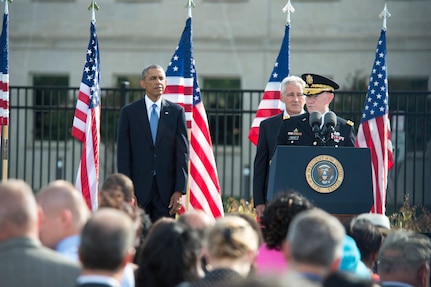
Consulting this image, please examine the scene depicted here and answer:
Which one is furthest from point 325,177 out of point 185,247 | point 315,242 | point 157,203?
point 315,242

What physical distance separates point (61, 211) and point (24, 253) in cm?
54

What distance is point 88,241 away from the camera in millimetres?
4223

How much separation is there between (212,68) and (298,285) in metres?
21.6

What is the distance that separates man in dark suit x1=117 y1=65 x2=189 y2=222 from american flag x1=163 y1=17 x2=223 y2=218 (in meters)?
1.70

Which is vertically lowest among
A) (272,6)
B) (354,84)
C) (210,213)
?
(210,213)

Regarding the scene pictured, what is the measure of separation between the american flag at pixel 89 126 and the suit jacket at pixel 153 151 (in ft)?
4.58

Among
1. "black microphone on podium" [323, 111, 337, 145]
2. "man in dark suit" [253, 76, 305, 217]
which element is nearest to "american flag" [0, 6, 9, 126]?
"man in dark suit" [253, 76, 305, 217]

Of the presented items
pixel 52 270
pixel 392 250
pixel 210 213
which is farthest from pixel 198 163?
pixel 52 270

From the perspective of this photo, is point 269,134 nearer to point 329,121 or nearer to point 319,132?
point 319,132

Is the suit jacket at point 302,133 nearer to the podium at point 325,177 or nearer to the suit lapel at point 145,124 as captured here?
the podium at point 325,177

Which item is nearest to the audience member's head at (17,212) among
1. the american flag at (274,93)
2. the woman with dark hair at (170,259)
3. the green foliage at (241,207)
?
the woman with dark hair at (170,259)

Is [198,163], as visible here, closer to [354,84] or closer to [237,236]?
[237,236]

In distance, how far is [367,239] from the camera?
6.20m

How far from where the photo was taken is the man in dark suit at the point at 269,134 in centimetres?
908
